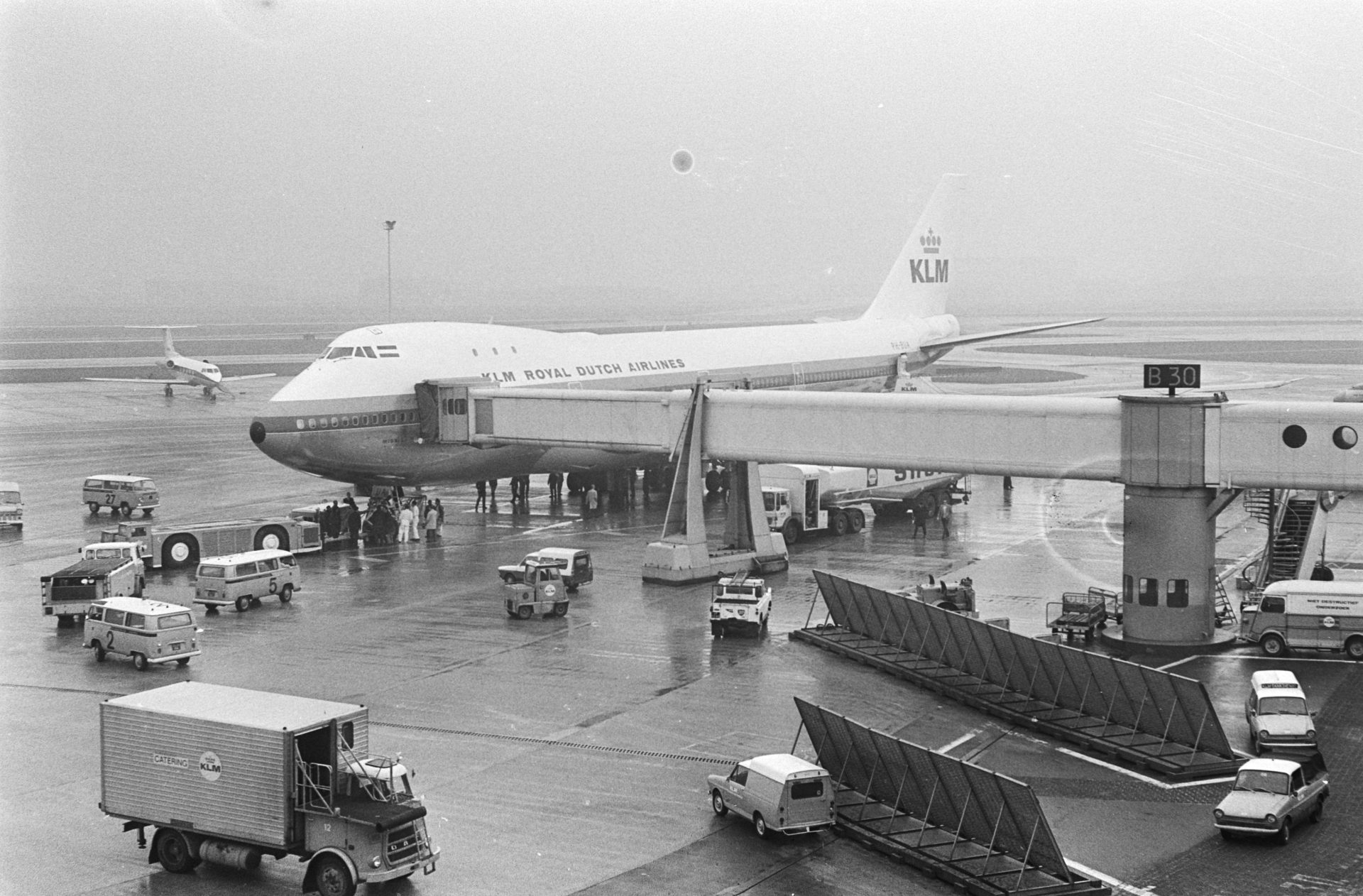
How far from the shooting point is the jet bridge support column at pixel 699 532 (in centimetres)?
5547

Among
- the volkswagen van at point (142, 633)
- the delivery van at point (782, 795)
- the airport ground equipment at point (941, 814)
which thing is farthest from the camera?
the volkswagen van at point (142, 633)

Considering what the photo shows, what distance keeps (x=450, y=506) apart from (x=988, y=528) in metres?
26.8

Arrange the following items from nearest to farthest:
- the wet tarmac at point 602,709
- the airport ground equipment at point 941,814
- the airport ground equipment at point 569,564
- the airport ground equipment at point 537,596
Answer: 1. the airport ground equipment at point 941,814
2. the wet tarmac at point 602,709
3. the airport ground equipment at point 537,596
4. the airport ground equipment at point 569,564

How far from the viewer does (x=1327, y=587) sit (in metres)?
43.6

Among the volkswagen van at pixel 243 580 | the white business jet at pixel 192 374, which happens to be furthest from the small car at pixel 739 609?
the white business jet at pixel 192 374

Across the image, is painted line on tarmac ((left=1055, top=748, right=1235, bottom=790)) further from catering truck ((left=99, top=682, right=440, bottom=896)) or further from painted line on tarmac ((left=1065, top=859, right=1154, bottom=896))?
catering truck ((left=99, top=682, right=440, bottom=896))

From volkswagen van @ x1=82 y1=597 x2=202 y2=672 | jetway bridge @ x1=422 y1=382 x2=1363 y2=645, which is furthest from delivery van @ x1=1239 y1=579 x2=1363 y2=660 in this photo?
volkswagen van @ x1=82 y1=597 x2=202 y2=672

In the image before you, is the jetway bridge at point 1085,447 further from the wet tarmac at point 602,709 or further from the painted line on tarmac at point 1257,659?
the wet tarmac at point 602,709

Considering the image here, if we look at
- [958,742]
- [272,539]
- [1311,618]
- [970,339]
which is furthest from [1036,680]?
[970,339]

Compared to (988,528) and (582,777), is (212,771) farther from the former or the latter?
(988,528)

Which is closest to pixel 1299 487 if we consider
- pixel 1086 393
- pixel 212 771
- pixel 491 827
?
pixel 491 827

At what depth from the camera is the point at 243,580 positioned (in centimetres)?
5134

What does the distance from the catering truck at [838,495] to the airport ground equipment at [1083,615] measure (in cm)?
1399

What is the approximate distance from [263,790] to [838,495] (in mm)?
44254
